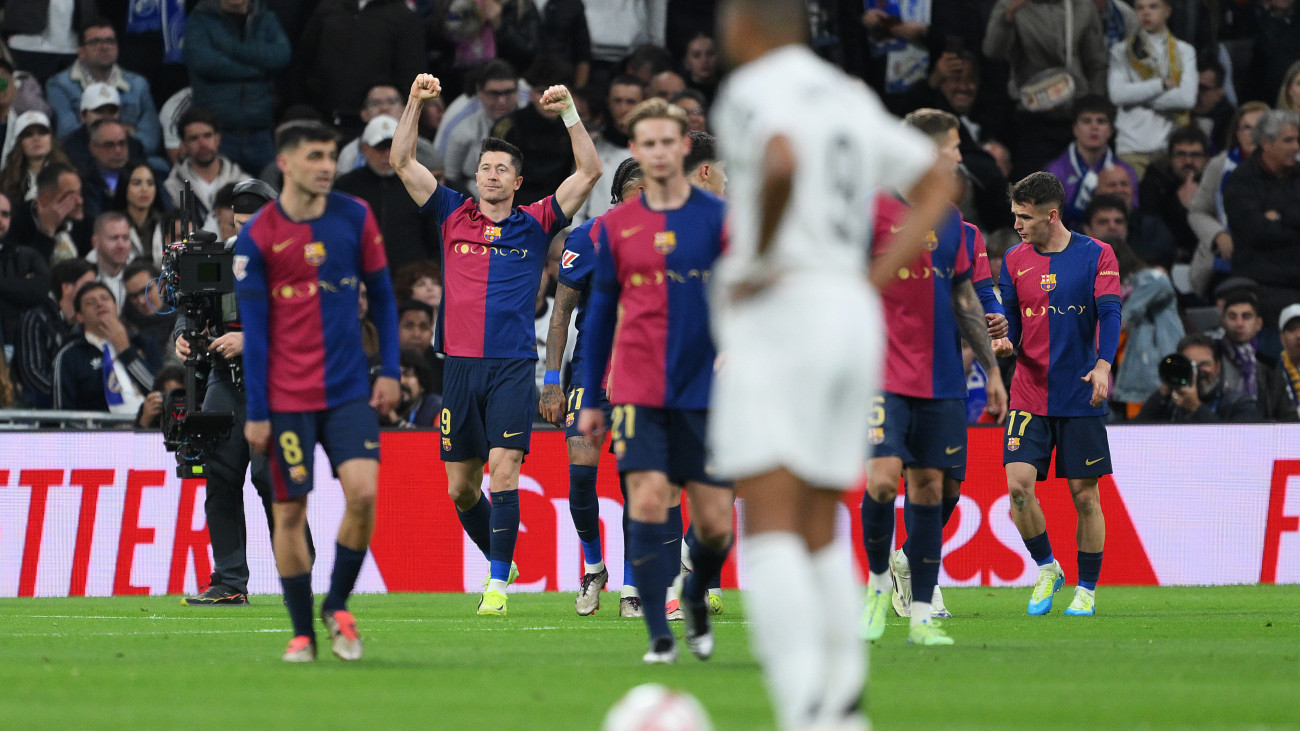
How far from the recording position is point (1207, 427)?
49.7 ft

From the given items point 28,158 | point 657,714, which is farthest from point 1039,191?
point 28,158

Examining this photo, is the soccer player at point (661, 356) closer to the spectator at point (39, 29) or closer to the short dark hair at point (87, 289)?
the short dark hair at point (87, 289)

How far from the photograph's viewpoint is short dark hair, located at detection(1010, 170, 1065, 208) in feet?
38.3

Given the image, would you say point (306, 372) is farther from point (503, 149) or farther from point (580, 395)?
point (503, 149)

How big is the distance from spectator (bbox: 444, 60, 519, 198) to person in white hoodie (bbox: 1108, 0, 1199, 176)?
6.51 metres

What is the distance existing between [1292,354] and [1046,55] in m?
4.68

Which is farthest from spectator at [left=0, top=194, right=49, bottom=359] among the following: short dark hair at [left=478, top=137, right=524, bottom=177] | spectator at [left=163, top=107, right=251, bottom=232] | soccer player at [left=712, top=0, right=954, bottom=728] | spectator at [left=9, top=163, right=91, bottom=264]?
soccer player at [left=712, top=0, right=954, bottom=728]

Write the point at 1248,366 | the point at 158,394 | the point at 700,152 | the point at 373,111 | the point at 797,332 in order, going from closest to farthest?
the point at 797,332 < the point at 700,152 < the point at 158,394 < the point at 1248,366 < the point at 373,111

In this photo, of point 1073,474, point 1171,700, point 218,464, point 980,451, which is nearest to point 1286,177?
point 980,451

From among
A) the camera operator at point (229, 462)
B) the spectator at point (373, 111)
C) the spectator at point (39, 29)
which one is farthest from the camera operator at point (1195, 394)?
the spectator at point (39, 29)

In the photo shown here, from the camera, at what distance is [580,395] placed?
11492 millimetres

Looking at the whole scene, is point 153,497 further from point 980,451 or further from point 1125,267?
point 1125,267

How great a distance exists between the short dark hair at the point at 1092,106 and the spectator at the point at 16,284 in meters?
10.2

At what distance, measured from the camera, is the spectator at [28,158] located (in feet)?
56.5
